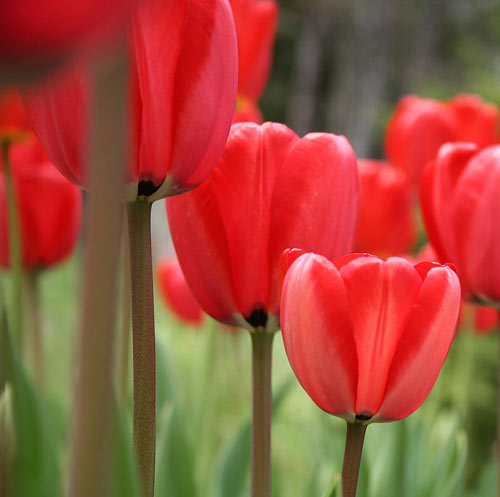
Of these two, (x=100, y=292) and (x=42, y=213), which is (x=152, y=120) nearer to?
(x=100, y=292)

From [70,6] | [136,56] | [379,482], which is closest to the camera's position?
[70,6]

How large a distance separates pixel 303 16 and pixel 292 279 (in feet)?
30.7

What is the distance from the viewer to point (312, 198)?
40cm

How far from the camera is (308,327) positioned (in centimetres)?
34

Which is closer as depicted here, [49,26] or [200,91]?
[49,26]

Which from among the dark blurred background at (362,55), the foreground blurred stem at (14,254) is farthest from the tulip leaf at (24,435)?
the dark blurred background at (362,55)

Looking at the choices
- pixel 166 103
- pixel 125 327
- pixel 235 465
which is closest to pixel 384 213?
pixel 235 465

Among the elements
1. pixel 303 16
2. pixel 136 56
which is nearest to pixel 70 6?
pixel 136 56

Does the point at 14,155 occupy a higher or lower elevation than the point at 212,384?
higher

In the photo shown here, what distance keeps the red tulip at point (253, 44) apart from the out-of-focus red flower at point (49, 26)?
0.72 metres

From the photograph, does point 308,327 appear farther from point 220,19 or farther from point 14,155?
point 14,155

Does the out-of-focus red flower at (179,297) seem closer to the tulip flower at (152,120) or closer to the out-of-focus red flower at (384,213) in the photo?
the out-of-focus red flower at (384,213)

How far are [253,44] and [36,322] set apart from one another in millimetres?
427

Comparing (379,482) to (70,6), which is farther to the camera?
(379,482)
